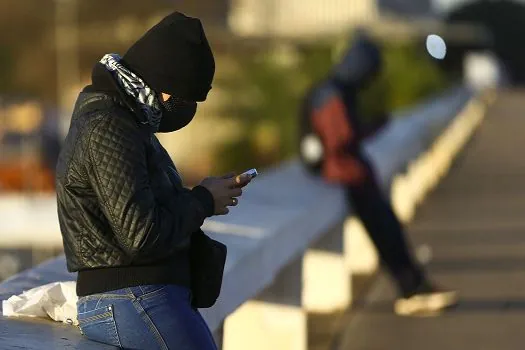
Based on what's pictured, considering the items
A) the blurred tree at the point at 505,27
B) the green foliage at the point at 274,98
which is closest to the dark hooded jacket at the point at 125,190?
the green foliage at the point at 274,98

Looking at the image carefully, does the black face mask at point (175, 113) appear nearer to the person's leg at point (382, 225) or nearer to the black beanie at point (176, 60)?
the black beanie at point (176, 60)

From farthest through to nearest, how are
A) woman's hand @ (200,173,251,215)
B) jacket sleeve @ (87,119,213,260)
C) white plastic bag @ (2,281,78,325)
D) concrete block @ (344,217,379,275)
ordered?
1. concrete block @ (344,217,379,275)
2. white plastic bag @ (2,281,78,325)
3. woman's hand @ (200,173,251,215)
4. jacket sleeve @ (87,119,213,260)

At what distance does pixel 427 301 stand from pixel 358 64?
5.35 feet

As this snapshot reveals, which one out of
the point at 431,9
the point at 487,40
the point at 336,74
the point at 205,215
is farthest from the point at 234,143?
the point at 431,9

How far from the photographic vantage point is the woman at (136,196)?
3572 mm

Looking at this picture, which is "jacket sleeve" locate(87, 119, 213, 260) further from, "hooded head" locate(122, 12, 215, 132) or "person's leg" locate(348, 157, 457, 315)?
"person's leg" locate(348, 157, 457, 315)

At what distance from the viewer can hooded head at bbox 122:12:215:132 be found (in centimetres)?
364

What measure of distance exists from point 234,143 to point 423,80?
28.3 feet

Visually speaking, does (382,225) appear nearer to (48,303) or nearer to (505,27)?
(48,303)

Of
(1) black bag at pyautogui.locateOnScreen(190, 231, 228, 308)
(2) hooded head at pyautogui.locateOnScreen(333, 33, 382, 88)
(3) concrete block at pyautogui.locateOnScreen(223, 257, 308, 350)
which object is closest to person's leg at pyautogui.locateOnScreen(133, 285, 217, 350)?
(1) black bag at pyautogui.locateOnScreen(190, 231, 228, 308)

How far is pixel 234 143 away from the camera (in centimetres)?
3700

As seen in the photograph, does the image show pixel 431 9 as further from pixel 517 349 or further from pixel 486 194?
pixel 517 349

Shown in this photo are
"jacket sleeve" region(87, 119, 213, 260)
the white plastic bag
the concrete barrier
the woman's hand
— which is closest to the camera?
"jacket sleeve" region(87, 119, 213, 260)

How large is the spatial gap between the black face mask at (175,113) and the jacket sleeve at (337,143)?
4.27 meters
